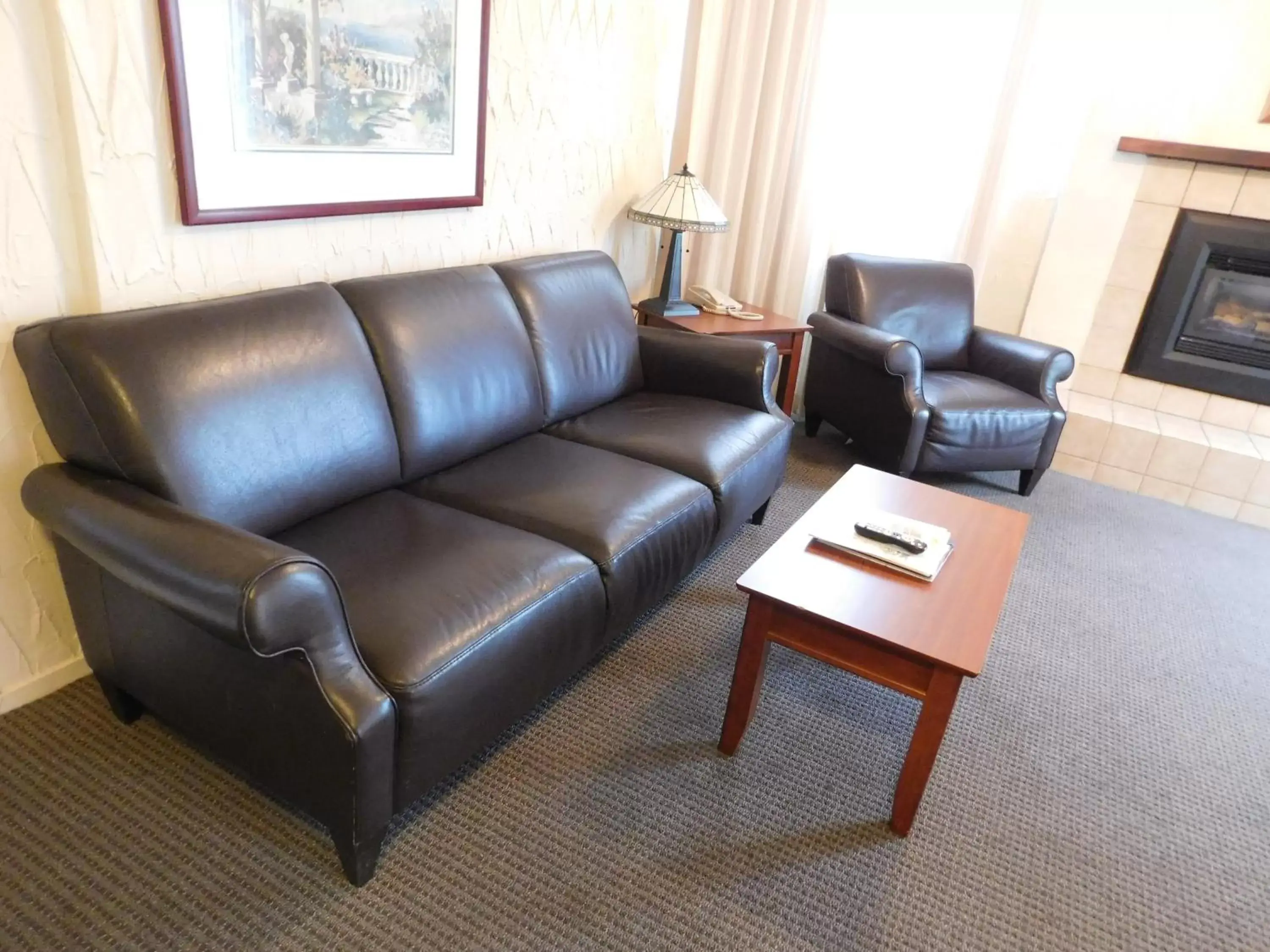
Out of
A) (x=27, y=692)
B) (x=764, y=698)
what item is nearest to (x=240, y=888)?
(x=27, y=692)

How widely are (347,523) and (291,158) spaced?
0.87m

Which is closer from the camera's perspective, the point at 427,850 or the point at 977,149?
the point at 427,850

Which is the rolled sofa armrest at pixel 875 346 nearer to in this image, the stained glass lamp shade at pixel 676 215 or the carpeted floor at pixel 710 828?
the stained glass lamp shade at pixel 676 215

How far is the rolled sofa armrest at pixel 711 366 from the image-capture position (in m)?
2.64

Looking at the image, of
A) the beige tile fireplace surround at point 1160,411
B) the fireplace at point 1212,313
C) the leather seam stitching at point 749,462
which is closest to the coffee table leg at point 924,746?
the leather seam stitching at point 749,462

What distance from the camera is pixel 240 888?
138cm

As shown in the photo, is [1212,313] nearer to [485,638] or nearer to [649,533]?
[649,533]

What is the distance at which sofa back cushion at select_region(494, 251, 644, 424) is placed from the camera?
2416 mm

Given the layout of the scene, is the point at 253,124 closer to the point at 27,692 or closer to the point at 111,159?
the point at 111,159

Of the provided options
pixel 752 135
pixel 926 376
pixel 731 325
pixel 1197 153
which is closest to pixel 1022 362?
pixel 926 376

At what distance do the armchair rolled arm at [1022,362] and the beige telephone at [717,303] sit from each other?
1.01 metres

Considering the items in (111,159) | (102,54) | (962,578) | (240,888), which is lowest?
(240,888)

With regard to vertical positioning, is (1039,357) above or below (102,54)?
below

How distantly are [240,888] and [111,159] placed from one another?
137 centimetres
